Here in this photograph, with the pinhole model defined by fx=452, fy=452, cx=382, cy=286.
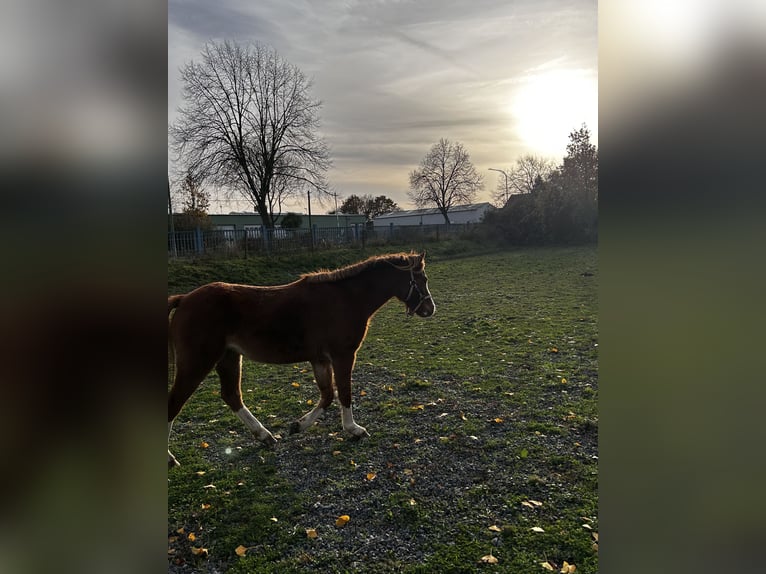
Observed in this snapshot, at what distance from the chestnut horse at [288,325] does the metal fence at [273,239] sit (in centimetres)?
801

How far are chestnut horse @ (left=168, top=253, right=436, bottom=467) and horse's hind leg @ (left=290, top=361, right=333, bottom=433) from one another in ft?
0.04

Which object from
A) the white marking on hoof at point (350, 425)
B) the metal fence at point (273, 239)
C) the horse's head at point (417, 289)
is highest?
the metal fence at point (273, 239)

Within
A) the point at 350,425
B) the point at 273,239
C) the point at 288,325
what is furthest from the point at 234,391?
the point at 273,239

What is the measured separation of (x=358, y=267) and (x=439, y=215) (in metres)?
20.0

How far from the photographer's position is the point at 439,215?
24484 millimetres

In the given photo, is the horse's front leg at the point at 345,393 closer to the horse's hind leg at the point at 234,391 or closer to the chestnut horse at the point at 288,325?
the chestnut horse at the point at 288,325

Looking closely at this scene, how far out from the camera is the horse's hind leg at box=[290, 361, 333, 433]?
496cm

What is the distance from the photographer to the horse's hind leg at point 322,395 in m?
4.96
